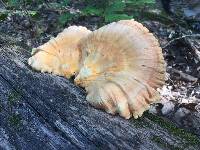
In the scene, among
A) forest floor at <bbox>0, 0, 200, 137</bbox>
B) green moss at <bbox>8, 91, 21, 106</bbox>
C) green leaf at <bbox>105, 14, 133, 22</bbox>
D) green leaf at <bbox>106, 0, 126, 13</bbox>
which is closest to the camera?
green moss at <bbox>8, 91, 21, 106</bbox>

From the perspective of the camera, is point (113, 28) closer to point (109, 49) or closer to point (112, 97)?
point (109, 49)

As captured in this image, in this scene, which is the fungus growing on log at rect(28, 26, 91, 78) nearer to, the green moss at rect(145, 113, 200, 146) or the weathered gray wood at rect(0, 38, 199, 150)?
the weathered gray wood at rect(0, 38, 199, 150)

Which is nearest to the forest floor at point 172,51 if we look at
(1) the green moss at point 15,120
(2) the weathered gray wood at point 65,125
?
(2) the weathered gray wood at point 65,125

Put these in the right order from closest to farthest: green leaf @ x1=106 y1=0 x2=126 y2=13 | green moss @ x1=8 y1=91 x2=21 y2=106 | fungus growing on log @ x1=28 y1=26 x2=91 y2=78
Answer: green moss @ x1=8 y1=91 x2=21 y2=106 → fungus growing on log @ x1=28 y1=26 x2=91 y2=78 → green leaf @ x1=106 y1=0 x2=126 y2=13

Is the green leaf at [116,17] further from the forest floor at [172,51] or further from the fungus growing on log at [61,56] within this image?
the fungus growing on log at [61,56]

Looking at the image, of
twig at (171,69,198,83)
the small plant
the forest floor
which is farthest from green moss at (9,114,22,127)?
twig at (171,69,198,83)

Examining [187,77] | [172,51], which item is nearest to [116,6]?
[172,51]

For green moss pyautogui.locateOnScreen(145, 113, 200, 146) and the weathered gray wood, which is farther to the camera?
green moss pyautogui.locateOnScreen(145, 113, 200, 146)
